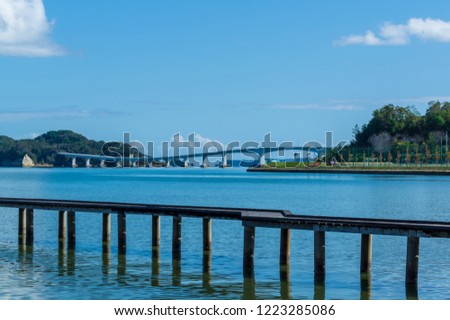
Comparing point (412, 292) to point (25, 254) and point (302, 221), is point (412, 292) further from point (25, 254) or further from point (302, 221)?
point (25, 254)

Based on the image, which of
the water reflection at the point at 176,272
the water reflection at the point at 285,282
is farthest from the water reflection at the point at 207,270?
the water reflection at the point at 285,282

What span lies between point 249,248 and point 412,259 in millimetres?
5751

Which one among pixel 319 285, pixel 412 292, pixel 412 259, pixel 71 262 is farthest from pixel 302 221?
pixel 71 262

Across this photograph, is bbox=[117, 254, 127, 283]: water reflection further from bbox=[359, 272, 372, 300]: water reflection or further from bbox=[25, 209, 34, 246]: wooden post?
bbox=[359, 272, 372, 300]: water reflection

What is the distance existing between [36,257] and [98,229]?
1535 centimetres

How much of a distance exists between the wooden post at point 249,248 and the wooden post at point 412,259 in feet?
17.6

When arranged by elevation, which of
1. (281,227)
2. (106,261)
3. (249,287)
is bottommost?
(249,287)

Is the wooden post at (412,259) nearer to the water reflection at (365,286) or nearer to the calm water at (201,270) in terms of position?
the calm water at (201,270)

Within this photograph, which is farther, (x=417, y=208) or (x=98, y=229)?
(x=417, y=208)

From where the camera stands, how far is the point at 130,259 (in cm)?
3591

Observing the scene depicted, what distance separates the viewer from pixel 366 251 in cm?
2942

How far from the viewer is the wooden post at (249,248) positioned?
98.8ft

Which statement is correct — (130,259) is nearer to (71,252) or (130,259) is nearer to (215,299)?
(71,252)
